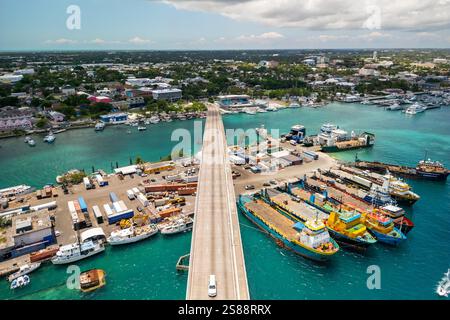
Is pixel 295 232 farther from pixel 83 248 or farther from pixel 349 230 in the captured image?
pixel 83 248

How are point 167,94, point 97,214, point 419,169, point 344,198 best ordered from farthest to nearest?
1. point 167,94
2. point 419,169
3. point 344,198
4. point 97,214

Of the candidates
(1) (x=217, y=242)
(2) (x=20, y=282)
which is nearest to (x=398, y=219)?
(1) (x=217, y=242)

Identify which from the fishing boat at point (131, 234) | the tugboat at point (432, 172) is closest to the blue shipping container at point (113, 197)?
the fishing boat at point (131, 234)

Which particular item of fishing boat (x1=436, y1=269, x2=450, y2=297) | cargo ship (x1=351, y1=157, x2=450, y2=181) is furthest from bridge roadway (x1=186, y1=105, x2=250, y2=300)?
cargo ship (x1=351, y1=157, x2=450, y2=181)

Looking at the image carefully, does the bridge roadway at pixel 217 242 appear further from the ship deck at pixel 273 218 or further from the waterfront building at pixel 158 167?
the waterfront building at pixel 158 167

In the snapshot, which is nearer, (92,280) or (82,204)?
(92,280)

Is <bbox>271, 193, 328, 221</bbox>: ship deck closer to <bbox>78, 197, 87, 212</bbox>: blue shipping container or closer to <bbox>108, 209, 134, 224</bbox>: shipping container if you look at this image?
<bbox>108, 209, 134, 224</bbox>: shipping container
